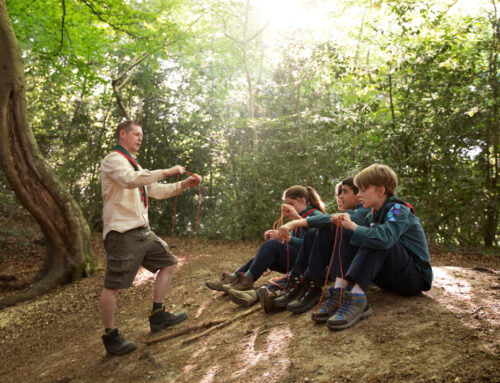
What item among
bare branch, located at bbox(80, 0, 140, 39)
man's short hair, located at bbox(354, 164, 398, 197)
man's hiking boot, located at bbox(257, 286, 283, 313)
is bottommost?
man's hiking boot, located at bbox(257, 286, 283, 313)

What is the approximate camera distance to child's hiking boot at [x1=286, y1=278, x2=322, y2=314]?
9.95 feet

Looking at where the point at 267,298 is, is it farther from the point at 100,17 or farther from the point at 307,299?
the point at 100,17

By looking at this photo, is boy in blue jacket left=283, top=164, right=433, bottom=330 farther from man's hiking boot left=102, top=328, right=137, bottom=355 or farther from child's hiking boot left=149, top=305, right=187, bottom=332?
man's hiking boot left=102, top=328, right=137, bottom=355

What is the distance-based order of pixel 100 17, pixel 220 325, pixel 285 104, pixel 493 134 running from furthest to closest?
1. pixel 285 104
2. pixel 100 17
3. pixel 493 134
4. pixel 220 325

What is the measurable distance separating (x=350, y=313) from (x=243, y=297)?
1306 millimetres

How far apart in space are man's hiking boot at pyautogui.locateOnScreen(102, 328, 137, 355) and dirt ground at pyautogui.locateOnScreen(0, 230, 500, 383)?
8 centimetres

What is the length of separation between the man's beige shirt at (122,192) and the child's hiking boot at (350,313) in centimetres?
173

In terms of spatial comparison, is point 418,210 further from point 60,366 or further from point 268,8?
point 268,8

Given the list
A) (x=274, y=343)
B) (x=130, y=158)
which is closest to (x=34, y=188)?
(x=130, y=158)

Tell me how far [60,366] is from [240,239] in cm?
672

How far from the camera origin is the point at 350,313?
8.32ft

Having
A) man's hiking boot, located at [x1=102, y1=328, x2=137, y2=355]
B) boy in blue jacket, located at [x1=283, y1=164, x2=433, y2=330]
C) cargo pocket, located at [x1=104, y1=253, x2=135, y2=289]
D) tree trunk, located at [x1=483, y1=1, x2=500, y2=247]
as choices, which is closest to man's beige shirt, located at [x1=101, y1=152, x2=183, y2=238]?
cargo pocket, located at [x1=104, y1=253, x2=135, y2=289]

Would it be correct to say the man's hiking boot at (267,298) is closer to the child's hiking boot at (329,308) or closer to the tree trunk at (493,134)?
the child's hiking boot at (329,308)

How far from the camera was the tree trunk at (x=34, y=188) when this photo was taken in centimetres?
543
